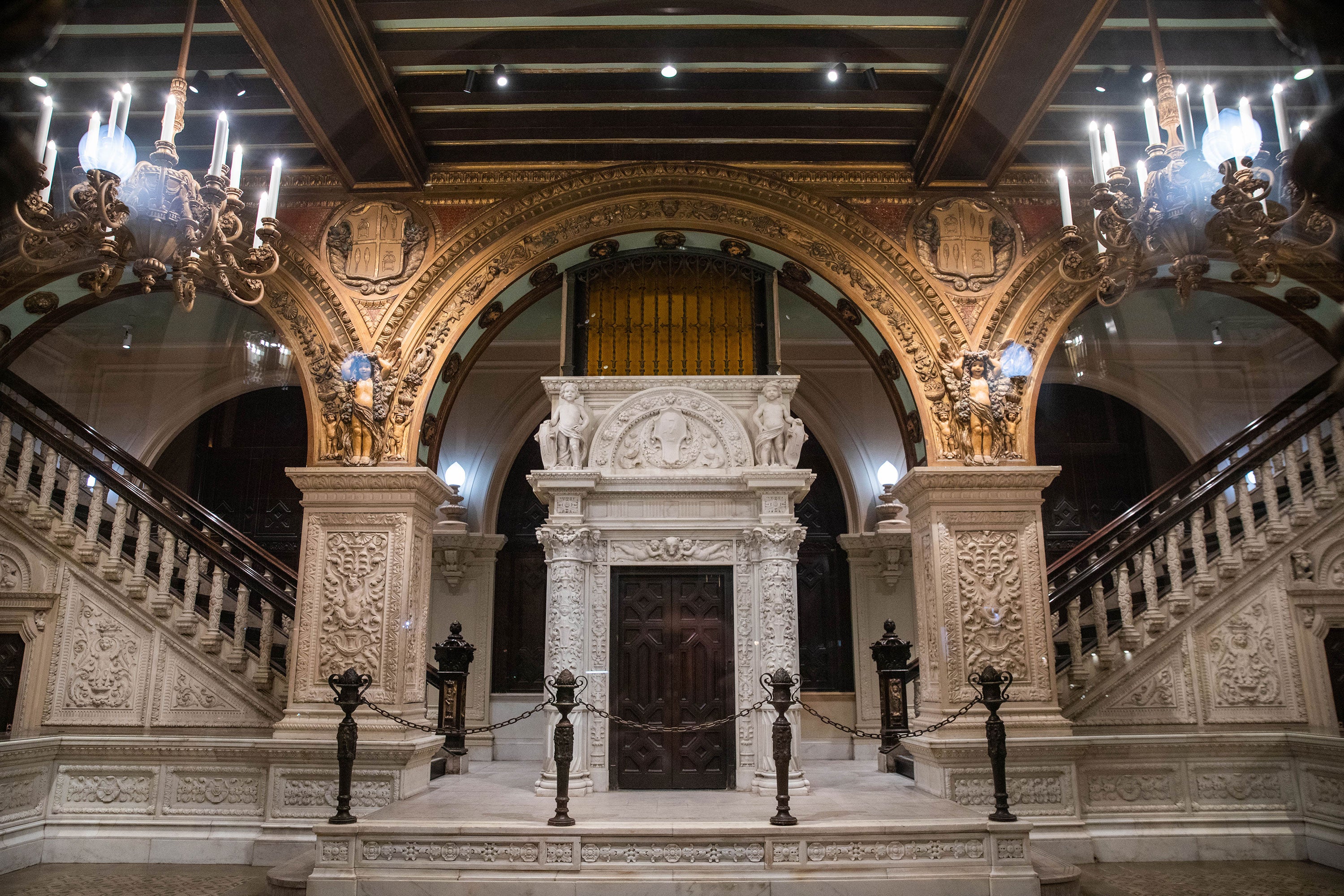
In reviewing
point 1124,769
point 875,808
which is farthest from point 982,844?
point 1124,769

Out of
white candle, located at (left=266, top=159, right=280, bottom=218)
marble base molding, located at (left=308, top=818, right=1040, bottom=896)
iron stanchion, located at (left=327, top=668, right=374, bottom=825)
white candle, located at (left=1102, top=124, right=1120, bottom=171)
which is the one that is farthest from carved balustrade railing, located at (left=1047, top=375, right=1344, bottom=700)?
white candle, located at (left=266, top=159, right=280, bottom=218)

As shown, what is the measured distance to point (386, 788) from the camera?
7055 mm

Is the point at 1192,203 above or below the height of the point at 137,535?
above

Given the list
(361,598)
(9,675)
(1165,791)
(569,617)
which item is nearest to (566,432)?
(569,617)

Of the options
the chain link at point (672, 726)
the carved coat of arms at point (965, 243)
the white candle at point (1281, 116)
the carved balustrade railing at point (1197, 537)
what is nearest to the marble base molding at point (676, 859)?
the chain link at point (672, 726)

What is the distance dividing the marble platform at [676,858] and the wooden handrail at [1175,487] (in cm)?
352

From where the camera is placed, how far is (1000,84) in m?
6.79

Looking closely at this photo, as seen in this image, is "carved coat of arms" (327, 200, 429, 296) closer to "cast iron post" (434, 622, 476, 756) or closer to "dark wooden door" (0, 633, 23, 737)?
"cast iron post" (434, 622, 476, 756)

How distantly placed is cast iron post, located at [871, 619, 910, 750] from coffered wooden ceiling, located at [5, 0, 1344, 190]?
15.1 ft

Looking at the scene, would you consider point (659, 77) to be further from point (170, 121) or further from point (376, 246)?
point (170, 121)

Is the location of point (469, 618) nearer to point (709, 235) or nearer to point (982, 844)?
point (709, 235)

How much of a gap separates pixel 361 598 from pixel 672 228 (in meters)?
4.35

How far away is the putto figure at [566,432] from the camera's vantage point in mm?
7770

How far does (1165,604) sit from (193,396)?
11.5 m
